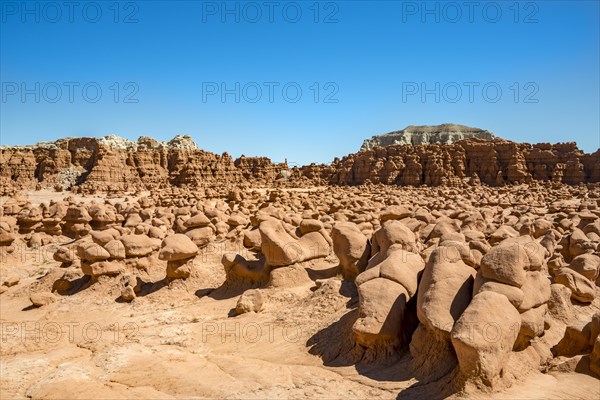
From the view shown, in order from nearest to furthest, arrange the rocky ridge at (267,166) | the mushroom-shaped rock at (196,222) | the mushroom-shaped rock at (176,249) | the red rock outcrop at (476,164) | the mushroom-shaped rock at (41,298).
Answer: the mushroom-shaped rock at (41,298) < the mushroom-shaped rock at (176,249) < the mushroom-shaped rock at (196,222) < the red rock outcrop at (476,164) < the rocky ridge at (267,166)

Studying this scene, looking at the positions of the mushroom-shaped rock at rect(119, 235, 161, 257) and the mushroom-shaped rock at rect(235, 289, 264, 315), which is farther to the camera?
the mushroom-shaped rock at rect(119, 235, 161, 257)

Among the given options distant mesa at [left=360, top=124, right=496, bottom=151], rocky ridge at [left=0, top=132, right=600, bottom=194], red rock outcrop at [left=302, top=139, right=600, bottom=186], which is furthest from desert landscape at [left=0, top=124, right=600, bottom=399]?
distant mesa at [left=360, top=124, right=496, bottom=151]

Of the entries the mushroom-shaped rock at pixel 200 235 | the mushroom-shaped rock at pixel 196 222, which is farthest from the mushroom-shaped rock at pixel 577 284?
the mushroom-shaped rock at pixel 196 222

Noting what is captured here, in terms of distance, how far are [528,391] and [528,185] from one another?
43454 mm

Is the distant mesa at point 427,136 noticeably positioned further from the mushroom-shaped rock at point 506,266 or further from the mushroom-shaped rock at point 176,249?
the mushroom-shaped rock at point 506,266

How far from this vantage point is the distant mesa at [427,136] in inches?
2945

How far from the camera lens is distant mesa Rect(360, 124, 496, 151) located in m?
74.8

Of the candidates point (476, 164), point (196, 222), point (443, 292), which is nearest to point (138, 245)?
point (196, 222)

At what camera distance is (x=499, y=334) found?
4676 mm

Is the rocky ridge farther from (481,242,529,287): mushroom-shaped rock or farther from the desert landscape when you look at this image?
(481,242,529,287): mushroom-shaped rock

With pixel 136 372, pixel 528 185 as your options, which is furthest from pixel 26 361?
pixel 528 185

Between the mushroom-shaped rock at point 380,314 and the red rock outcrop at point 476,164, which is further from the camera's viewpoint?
the red rock outcrop at point 476,164

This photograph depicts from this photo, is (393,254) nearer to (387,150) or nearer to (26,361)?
(26,361)

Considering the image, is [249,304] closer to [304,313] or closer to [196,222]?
[304,313]
